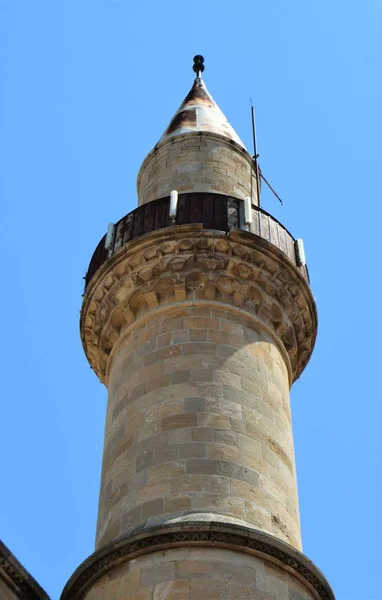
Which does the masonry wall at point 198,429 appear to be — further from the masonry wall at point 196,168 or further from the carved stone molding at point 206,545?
the masonry wall at point 196,168

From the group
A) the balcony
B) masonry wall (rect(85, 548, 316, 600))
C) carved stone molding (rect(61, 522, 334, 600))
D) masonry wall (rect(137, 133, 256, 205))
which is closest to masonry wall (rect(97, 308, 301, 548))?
carved stone molding (rect(61, 522, 334, 600))

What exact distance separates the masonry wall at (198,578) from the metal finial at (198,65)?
8.98m

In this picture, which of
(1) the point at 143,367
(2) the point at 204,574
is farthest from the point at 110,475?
(2) the point at 204,574

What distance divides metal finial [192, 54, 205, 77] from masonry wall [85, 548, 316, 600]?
898 cm

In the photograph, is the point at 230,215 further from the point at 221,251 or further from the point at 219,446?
the point at 219,446

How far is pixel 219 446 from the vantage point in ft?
28.3

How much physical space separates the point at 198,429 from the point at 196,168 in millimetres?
4252

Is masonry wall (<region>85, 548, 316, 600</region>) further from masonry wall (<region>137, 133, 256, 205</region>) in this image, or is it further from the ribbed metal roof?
the ribbed metal roof

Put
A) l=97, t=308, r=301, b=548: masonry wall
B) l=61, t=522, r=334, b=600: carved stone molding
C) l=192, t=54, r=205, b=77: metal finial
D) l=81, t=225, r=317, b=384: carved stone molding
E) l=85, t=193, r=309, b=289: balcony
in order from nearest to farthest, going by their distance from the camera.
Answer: l=61, t=522, r=334, b=600: carved stone molding < l=97, t=308, r=301, b=548: masonry wall < l=81, t=225, r=317, b=384: carved stone molding < l=85, t=193, r=309, b=289: balcony < l=192, t=54, r=205, b=77: metal finial

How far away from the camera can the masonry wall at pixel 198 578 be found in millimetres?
7547

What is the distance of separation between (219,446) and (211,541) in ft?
3.25

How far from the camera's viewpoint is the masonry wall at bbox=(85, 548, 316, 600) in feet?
24.8

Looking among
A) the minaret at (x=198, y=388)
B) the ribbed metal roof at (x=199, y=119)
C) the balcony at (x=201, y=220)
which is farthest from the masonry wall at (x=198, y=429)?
the ribbed metal roof at (x=199, y=119)

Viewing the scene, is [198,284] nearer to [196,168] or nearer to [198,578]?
[196,168]
